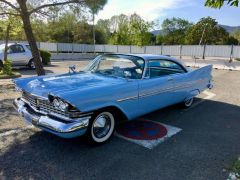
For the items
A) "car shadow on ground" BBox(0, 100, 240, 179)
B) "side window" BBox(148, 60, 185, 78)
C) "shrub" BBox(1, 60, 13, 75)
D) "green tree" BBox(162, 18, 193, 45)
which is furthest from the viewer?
"green tree" BBox(162, 18, 193, 45)

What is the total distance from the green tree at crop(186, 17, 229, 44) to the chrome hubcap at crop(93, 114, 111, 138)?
161 ft

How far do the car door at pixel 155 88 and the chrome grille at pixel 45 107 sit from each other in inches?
55.6

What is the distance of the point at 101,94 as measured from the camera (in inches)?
143

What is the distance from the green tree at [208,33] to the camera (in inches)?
1946

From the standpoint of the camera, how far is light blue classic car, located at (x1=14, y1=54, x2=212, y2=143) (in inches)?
134

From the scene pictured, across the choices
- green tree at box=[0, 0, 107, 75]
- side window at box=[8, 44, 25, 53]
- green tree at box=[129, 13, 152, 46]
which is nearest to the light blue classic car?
green tree at box=[0, 0, 107, 75]

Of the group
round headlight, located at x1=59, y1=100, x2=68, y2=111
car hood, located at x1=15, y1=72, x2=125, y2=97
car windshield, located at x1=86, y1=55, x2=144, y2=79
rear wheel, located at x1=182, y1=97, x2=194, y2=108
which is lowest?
rear wheel, located at x1=182, y1=97, x2=194, y2=108

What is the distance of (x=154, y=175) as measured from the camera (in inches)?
122

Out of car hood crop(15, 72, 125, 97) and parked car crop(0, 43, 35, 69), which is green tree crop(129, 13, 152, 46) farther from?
car hood crop(15, 72, 125, 97)

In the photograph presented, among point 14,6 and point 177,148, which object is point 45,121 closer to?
point 177,148

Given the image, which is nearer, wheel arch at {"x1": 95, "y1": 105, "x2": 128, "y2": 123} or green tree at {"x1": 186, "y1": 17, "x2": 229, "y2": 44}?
wheel arch at {"x1": 95, "y1": 105, "x2": 128, "y2": 123}

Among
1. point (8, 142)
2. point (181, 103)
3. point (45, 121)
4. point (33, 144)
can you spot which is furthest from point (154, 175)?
point (181, 103)

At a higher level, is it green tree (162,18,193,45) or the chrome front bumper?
green tree (162,18,193,45)

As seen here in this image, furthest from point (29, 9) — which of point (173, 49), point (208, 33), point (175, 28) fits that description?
point (175, 28)
